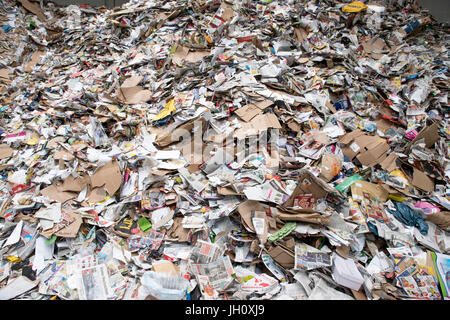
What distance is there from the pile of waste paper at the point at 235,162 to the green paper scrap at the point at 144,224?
0.01 meters

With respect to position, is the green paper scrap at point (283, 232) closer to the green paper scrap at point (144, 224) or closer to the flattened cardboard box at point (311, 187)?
the flattened cardboard box at point (311, 187)

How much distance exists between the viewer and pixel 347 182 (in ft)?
6.62

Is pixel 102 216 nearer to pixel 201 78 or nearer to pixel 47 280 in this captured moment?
pixel 47 280

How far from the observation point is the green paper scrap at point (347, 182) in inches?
77.2

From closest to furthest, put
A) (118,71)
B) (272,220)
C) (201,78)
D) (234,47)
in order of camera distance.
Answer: (272,220) < (201,78) < (234,47) < (118,71)

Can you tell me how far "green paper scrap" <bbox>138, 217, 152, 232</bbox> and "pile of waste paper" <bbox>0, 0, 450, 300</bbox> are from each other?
13 millimetres

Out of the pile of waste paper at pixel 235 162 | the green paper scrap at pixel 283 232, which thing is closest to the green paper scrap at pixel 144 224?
the pile of waste paper at pixel 235 162

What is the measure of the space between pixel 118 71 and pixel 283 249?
10.9 feet

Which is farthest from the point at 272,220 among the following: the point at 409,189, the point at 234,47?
the point at 234,47

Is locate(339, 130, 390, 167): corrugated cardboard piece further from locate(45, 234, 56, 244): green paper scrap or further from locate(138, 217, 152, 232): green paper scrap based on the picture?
locate(45, 234, 56, 244): green paper scrap

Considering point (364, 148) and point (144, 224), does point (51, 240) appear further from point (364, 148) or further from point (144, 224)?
point (364, 148)

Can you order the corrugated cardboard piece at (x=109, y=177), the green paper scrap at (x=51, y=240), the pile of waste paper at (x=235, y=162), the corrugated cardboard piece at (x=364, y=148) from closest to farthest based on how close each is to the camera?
the pile of waste paper at (x=235, y=162) < the green paper scrap at (x=51, y=240) < the corrugated cardboard piece at (x=109, y=177) < the corrugated cardboard piece at (x=364, y=148)

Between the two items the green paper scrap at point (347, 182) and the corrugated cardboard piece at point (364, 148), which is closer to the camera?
the green paper scrap at point (347, 182)

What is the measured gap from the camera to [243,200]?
1915 millimetres
